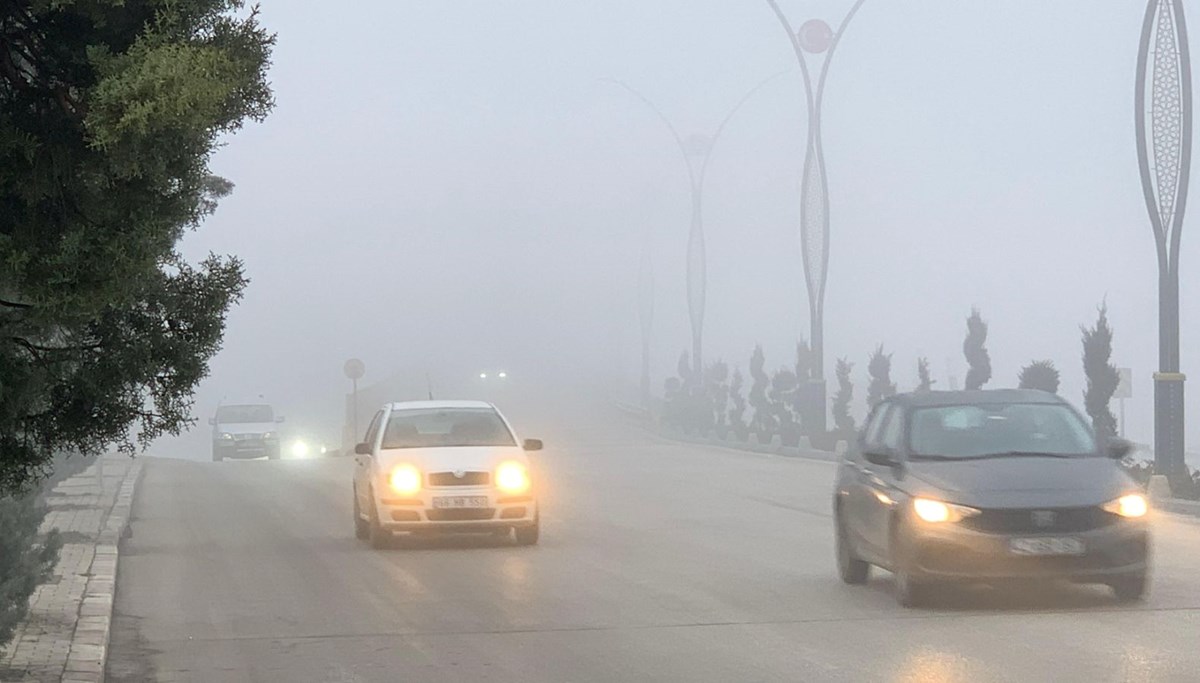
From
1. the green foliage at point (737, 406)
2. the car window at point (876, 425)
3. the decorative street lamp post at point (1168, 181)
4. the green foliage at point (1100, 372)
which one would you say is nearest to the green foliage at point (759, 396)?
the green foliage at point (737, 406)

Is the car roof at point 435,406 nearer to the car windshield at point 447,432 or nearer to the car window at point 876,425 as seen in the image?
the car windshield at point 447,432

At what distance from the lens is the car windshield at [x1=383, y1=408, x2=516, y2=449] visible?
68.8 feet

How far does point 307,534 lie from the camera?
22938 millimetres

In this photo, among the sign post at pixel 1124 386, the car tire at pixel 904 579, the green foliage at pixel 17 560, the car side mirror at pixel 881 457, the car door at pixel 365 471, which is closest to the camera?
the green foliage at pixel 17 560

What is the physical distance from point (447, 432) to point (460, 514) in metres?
2.06

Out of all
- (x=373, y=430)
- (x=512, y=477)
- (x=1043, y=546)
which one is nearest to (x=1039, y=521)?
(x=1043, y=546)

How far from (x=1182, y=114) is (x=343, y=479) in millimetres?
17848

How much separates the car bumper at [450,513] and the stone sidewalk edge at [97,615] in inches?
109

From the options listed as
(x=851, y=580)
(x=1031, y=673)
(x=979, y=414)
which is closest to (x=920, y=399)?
(x=979, y=414)

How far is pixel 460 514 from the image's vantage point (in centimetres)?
1981

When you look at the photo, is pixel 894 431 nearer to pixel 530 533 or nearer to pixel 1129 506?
pixel 1129 506

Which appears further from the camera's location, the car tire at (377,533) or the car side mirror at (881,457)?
the car tire at (377,533)

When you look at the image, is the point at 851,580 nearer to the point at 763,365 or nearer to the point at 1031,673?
the point at 1031,673

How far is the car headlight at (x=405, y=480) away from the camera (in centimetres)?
1984
